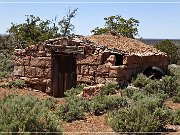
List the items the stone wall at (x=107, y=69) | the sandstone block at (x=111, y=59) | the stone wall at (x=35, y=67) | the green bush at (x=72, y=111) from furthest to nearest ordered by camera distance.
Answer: the stone wall at (x=35, y=67) → the sandstone block at (x=111, y=59) → the stone wall at (x=107, y=69) → the green bush at (x=72, y=111)

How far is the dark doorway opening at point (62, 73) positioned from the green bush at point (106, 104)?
15.3 ft

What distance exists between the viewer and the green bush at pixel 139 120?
7977 mm

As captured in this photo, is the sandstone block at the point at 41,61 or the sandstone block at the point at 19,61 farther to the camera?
the sandstone block at the point at 19,61

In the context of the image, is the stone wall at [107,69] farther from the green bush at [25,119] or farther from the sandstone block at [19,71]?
the green bush at [25,119]

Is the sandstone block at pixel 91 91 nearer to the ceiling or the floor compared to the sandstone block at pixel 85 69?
nearer to the floor

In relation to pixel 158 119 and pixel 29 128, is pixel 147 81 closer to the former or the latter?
pixel 158 119

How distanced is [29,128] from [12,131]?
15.7 inches

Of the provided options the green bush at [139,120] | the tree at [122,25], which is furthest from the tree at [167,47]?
the green bush at [139,120]

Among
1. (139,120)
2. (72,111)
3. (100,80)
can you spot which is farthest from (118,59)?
(139,120)

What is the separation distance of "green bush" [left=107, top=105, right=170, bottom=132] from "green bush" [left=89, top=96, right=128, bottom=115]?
1215 millimetres

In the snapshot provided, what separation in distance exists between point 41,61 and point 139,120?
24.0ft

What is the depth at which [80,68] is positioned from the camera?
13.9m

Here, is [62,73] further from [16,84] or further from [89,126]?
[89,126]

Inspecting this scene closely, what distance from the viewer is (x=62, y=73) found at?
50.3ft
